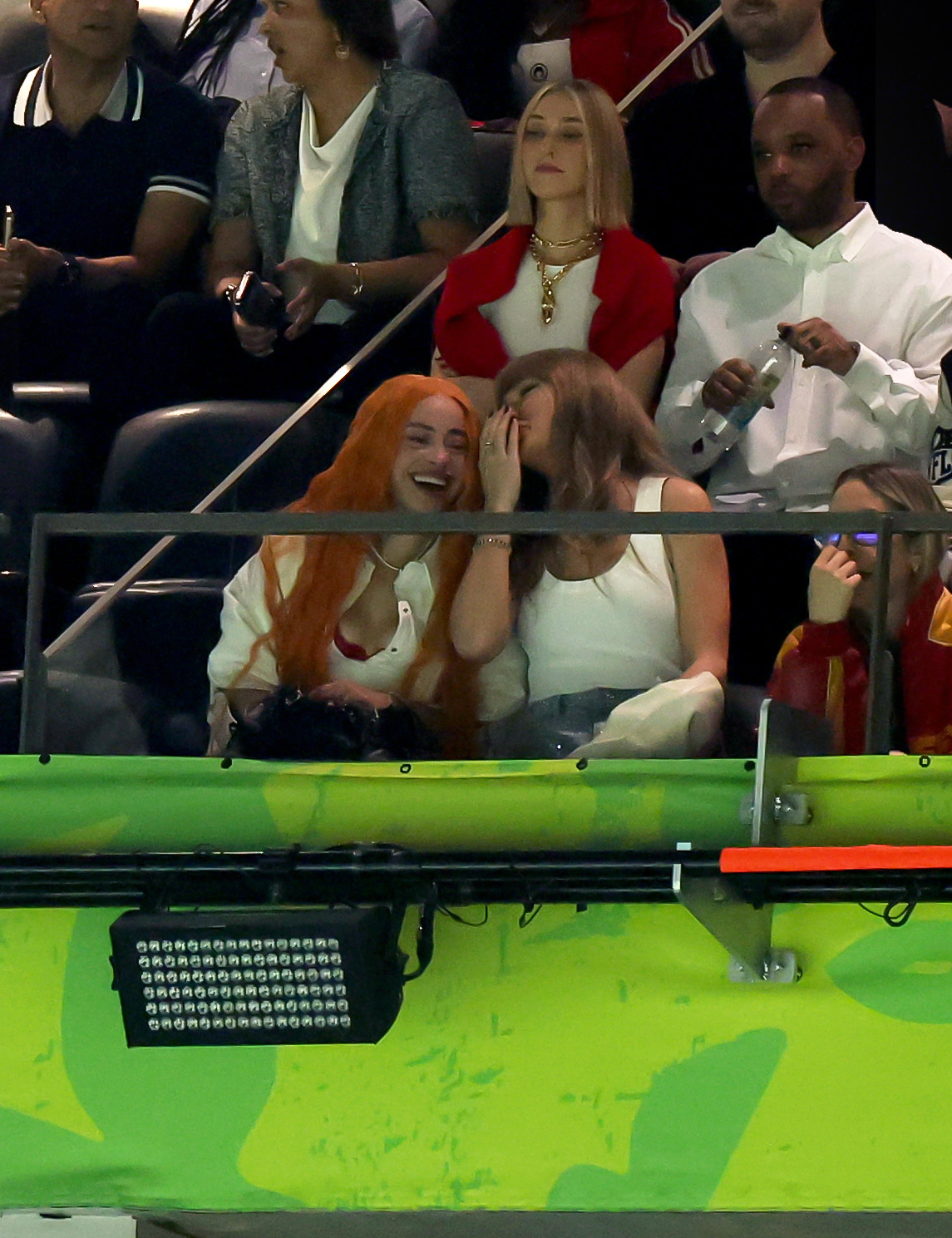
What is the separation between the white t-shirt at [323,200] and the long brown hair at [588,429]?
0.79 m

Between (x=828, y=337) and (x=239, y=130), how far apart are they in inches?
51.4

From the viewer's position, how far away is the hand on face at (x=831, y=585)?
2.36 m

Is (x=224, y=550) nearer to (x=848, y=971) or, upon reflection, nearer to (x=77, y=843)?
(x=77, y=843)

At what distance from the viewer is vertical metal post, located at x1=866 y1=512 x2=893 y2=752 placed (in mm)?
2289

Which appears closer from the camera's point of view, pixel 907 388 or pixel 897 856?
pixel 897 856

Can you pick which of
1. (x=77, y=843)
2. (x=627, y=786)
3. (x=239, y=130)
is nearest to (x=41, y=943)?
(x=77, y=843)

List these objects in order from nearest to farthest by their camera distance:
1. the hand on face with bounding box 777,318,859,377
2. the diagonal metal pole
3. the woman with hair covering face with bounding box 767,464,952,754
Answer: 1. the woman with hair covering face with bounding box 767,464,952,754
2. the hand on face with bounding box 777,318,859,377
3. the diagonal metal pole

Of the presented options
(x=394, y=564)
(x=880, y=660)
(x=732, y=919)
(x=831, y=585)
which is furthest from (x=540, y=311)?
(x=732, y=919)

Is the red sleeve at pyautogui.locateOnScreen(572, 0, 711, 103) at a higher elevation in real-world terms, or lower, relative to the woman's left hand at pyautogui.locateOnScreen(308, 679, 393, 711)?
higher

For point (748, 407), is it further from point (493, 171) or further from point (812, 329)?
point (493, 171)

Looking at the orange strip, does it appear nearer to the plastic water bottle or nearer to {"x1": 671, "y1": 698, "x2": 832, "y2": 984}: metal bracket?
{"x1": 671, "y1": 698, "x2": 832, "y2": 984}: metal bracket

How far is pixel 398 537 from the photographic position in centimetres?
244

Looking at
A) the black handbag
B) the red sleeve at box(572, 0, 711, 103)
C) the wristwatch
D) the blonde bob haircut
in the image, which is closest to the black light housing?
the black handbag

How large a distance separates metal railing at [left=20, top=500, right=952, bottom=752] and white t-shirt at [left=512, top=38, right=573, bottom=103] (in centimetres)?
145
